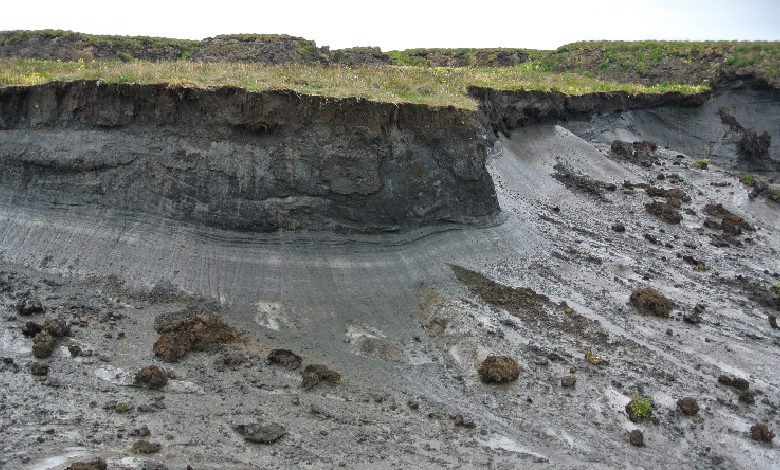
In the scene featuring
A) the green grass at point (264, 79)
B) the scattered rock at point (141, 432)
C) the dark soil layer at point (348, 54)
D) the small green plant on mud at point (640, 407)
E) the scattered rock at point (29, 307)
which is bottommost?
the scattered rock at point (141, 432)

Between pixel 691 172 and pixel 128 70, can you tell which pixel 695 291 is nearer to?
pixel 691 172

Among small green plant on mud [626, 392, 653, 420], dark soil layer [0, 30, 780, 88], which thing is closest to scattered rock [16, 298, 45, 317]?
small green plant on mud [626, 392, 653, 420]

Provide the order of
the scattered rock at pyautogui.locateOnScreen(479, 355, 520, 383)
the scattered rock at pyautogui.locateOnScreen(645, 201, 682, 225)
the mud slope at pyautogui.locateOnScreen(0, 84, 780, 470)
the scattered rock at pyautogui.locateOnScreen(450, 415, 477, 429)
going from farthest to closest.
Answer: the scattered rock at pyautogui.locateOnScreen(645, 201, 682, 225) → the scattered rock at pyautogui.locateOnScreen(479, 355, 520, 383) → the scattered rock at pyautogui.locateOnScreen(450, 415, 477, 429) → the mud slope at pyautogui.locateOnScreen(0, 84, 780, 470)

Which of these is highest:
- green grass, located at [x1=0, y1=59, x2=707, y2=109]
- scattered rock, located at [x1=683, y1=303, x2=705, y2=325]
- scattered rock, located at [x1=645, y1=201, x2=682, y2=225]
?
green grass, located at [x1=0, y1=59, x2=707, y2=109]

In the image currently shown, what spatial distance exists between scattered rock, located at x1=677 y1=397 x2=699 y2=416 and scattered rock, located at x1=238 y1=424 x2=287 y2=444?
594 cm

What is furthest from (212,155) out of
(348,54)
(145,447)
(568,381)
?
(348,54)

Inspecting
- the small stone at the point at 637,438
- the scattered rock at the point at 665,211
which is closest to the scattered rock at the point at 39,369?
the small stone at the point at 637,438

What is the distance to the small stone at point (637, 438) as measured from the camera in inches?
301

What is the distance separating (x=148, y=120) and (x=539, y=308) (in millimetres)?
8337

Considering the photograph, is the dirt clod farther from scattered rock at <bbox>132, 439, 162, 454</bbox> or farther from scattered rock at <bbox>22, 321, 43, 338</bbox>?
scattered rock at <bbox>22, 321, 43, 338</bbox>

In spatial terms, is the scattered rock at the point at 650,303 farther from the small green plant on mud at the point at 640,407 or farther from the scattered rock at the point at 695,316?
the small green plant on mud at the point at 640,407

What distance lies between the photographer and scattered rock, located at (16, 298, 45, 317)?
8.70 metres

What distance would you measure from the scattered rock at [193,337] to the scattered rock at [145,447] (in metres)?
1.95

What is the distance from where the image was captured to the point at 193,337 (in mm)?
8438
